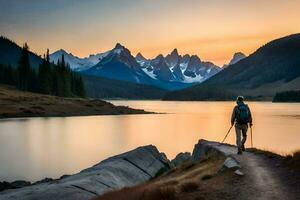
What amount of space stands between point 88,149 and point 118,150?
5.28 meters

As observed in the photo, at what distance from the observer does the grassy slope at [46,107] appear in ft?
486

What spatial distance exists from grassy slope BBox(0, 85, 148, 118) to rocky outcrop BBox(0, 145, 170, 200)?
108903 mm

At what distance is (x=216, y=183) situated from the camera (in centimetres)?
2169

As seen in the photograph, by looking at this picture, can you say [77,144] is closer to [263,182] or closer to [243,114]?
[243,114]

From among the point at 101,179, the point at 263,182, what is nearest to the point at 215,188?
the point at 263,182

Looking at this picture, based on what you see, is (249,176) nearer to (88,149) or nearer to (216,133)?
(88,149)

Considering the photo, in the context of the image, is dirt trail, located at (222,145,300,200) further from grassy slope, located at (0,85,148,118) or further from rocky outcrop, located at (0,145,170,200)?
grassy slope, located at (0,85,148,118)

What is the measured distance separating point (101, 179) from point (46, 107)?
436 feet

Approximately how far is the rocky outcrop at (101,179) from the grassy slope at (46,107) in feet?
357

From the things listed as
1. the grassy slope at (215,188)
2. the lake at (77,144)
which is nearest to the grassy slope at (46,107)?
the lake at (77,144)

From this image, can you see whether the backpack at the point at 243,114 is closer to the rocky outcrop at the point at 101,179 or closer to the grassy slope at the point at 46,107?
the rocky outcrop at the point at 101,179

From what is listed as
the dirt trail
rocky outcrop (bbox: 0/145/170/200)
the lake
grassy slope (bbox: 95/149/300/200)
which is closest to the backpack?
the dirt trail

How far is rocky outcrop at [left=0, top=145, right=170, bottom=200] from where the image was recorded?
24.9 metres

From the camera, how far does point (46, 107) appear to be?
158m
